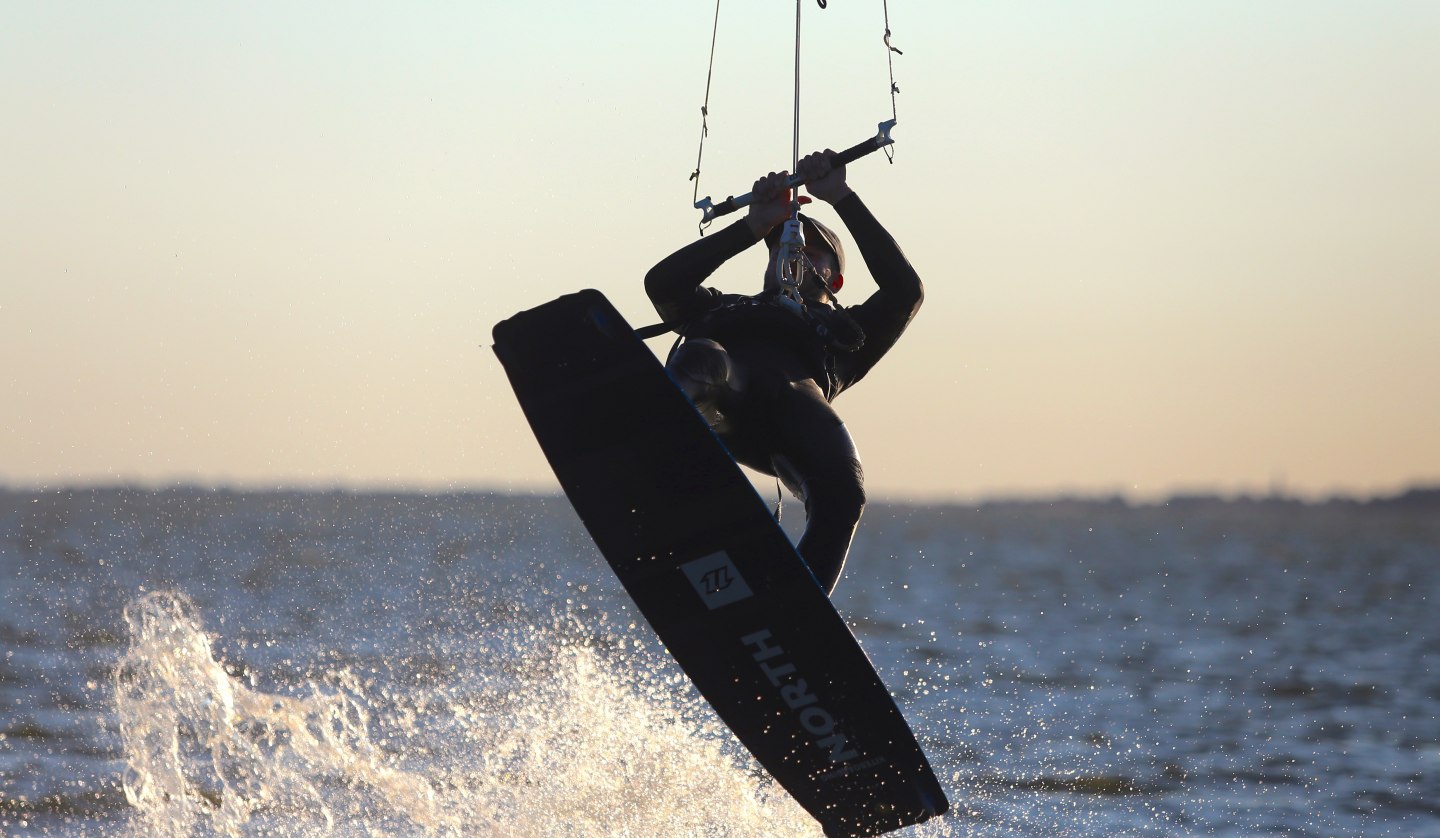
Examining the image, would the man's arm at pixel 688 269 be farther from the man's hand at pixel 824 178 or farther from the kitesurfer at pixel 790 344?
the man's hand at pixel 824 178

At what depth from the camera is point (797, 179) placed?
698 centimetres

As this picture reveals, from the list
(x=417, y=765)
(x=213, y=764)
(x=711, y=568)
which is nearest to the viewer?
(x=711, y=568)

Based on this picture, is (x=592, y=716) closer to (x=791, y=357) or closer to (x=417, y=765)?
(x=417, y=765)

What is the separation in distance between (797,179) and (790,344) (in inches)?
26.1

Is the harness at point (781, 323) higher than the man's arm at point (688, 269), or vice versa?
the man's arm at point (688, 269)

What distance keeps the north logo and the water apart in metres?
1.58

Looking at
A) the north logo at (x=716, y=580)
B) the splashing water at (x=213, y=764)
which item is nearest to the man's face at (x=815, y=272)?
the north logo at (x=716, y=580)

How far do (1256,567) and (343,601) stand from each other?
3609 cm

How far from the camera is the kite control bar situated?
22.0 feet

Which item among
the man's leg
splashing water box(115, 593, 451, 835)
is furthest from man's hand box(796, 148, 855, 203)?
splashing water box(115, 593, 451, 835)

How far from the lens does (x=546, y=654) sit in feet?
51.6

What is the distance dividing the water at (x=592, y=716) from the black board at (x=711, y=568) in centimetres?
98

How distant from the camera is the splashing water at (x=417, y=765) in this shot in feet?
26.9

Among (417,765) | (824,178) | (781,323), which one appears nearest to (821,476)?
(781,323)
